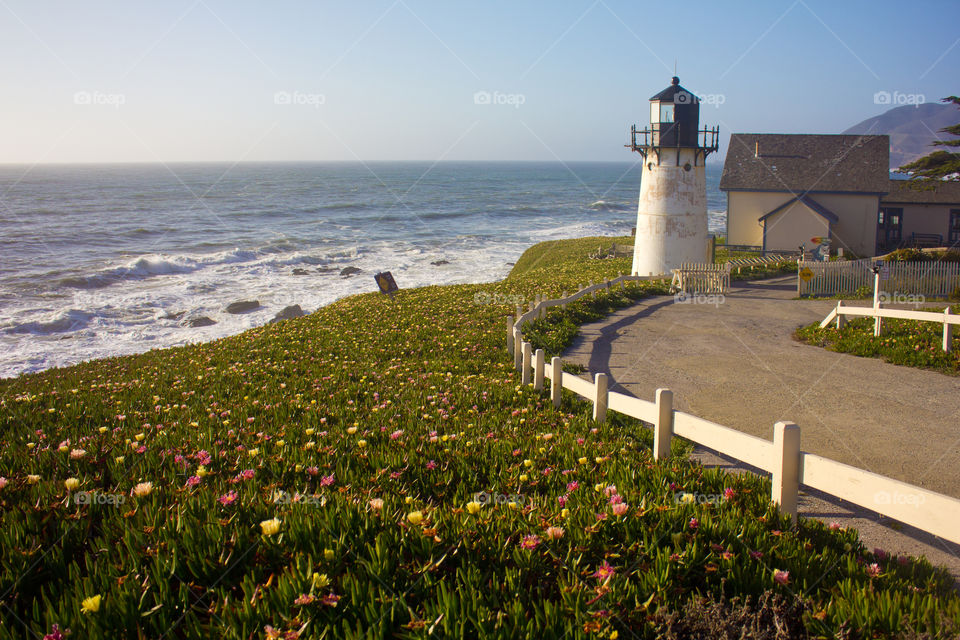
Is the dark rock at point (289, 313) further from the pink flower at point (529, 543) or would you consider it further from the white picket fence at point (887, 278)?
the pink flower at point (529, 543)

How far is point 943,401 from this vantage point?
391 inches

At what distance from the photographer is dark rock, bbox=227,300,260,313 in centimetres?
3228

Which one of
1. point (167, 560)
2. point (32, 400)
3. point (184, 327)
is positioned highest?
point (167, 560)

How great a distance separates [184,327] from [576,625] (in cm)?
2999

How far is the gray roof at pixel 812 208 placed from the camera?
35.2 meters

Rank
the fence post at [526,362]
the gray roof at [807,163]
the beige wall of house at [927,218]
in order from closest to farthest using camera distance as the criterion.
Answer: the fence post at [526,362]
the gray roof at [807,163]
the beige wall of house at [927,218]

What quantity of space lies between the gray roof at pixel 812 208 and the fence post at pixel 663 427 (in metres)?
34.3

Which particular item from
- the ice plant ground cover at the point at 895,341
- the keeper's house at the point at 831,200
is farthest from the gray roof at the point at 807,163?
the ice plant ground cover at the point at 895,341

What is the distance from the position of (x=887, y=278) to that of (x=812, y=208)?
592 inches

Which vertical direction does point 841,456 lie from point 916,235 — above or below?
below

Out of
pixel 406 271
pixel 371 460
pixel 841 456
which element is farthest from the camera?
pixel 406 271

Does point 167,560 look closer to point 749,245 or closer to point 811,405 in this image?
point 811,405

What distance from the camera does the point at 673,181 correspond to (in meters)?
27.3

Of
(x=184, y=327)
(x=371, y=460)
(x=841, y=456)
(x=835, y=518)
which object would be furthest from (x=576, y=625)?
(x=184, y=327)
